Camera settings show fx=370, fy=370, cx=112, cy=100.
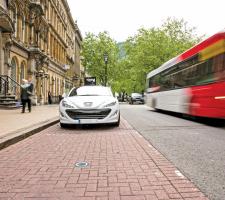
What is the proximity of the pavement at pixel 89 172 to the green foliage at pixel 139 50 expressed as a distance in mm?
45890

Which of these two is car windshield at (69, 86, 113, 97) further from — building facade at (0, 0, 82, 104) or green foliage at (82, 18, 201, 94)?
green foliage at (82, 18, 201, 94)

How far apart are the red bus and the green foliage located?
32994 millimetres

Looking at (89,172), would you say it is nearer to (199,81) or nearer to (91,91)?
(91,91)

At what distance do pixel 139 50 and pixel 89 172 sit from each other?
5131cm

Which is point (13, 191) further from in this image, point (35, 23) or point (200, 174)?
point (35, 23)

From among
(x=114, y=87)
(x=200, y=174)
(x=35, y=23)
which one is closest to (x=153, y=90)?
(x=35, y=23)

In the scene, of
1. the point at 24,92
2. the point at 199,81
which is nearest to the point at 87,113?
the point at 199,81

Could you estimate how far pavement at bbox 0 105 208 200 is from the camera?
4219 mm

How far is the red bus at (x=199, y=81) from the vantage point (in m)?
12.1

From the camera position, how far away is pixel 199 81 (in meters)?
14.1

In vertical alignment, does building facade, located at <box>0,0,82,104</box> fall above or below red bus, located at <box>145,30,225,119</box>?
above

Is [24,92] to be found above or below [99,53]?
below

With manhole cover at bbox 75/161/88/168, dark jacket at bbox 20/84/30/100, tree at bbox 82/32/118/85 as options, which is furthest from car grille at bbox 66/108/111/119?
tree at bbox 82/32/118/85

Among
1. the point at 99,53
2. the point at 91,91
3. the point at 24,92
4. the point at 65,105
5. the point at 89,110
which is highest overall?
the point at 99,53
